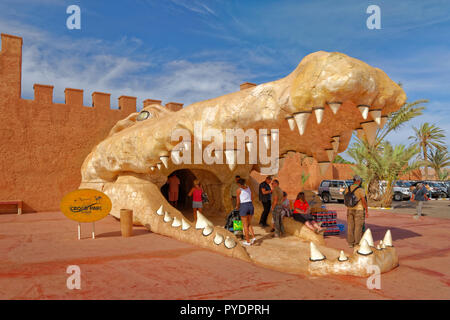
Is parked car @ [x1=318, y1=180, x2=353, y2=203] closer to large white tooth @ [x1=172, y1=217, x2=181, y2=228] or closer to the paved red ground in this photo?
the paved red ground

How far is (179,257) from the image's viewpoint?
439cm

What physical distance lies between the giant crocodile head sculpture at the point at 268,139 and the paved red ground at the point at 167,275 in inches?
11.1

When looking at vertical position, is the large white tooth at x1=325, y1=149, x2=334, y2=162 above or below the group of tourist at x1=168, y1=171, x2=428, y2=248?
above

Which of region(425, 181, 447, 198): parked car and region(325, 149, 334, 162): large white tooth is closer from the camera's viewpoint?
region(325, 149, 334, 162): large white tooth

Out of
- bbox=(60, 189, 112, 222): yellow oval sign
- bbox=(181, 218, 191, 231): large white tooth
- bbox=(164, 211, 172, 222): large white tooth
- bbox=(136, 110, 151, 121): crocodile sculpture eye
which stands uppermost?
bbox=(136, 110, 151, 121): crocodile sculpture eye

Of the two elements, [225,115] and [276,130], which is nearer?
[276,130]

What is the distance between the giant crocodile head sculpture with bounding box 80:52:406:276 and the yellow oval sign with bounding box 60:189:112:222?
1.87 feet

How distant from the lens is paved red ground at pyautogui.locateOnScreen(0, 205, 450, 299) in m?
3.06

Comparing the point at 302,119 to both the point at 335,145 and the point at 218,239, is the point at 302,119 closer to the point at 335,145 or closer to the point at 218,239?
the point at 335,145

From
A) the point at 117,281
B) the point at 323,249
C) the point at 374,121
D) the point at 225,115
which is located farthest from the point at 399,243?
the point at 117,281

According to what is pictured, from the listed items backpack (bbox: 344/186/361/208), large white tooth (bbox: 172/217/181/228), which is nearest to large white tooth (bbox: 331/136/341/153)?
backpack (bbox: 344/186/361/208)

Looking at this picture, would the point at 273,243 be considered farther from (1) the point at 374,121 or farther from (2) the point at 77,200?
(2) the point at 77,200

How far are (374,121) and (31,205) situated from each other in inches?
399

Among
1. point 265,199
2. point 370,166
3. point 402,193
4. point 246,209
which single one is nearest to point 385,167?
point 370,166
